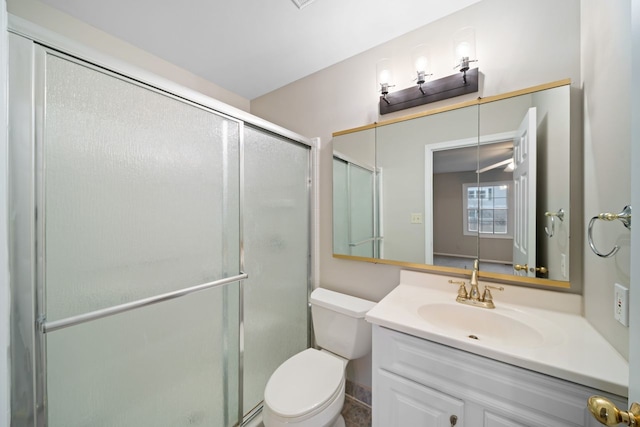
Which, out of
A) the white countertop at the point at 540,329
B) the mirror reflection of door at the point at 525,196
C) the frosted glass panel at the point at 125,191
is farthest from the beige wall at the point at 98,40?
the mirror reflection of door at the point at 525,196

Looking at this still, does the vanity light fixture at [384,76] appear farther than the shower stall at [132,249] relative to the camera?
Yes

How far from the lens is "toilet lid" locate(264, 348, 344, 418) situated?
1.08 metres

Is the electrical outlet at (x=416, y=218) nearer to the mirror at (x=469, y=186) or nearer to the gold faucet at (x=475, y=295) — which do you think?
the mirror at (x=469, y=186)

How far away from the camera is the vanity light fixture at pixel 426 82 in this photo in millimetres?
1197

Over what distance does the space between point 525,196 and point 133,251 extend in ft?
5.76

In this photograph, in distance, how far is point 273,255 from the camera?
1.56m

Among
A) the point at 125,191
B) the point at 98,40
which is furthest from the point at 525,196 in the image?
the point at 98,40

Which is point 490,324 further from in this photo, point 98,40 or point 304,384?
point 98,40

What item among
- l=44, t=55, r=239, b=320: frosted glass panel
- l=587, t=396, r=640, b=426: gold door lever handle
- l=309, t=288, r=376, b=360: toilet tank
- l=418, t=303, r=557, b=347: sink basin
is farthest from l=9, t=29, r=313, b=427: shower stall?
l=587, t=396, r=640, b=426: gold door lever handle

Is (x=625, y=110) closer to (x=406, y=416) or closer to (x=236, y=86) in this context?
(x=406, y=416)

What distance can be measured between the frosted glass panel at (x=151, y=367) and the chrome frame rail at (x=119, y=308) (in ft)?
0.11

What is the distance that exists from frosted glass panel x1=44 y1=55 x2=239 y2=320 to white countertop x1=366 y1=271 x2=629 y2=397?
Answer: 93 centimetres

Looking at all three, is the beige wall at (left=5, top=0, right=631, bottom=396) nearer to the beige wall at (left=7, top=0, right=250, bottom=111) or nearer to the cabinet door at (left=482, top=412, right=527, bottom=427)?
the beige wall at (left=7, top=0, right=250, bottom=111)

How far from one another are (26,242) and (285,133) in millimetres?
1277
